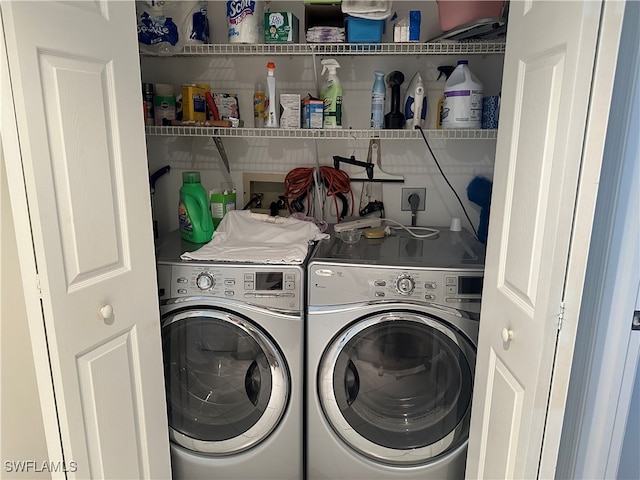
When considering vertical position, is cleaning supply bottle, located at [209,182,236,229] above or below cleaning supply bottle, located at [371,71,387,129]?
below

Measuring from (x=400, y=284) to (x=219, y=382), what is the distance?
819 mm

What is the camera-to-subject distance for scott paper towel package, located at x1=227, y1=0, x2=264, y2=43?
5.76 ft

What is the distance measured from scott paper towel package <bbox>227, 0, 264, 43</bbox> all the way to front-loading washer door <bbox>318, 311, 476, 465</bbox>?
3.93 ft

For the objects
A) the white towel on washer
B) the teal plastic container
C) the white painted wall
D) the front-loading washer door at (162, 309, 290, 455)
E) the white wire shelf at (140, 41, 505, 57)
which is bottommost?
the front-loading washer door at (162, 309, 290, 455)

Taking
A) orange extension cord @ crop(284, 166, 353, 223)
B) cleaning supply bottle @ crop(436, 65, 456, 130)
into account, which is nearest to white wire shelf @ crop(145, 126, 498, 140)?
cleaning supply bottle @ crop(436, 65, 456, 130)

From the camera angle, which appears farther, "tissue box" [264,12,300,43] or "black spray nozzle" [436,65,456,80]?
"black spray nozzle" [436,65,456,80]

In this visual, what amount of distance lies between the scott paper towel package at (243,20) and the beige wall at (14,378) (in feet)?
3.46

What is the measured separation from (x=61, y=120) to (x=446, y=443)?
1647 mm

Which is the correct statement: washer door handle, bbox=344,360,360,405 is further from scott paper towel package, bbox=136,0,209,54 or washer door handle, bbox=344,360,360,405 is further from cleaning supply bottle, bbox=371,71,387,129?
scott paper towel package, bbox=136,0,209,54

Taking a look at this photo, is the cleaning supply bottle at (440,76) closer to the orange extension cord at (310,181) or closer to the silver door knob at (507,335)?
the orange extension cord at (310,181)

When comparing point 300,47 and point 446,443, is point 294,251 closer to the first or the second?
point 300,47

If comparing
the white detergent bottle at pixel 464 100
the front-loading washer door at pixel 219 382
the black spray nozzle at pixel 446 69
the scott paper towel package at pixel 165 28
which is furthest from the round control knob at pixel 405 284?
the scott paper towel package at pixel 165 28

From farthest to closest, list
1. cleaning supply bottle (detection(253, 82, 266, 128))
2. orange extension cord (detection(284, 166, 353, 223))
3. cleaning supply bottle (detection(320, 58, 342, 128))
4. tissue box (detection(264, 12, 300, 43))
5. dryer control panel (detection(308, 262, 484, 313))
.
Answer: orange extension cord (detection(284, 166, 353, 223))
cleaning supply bottle (detection(253, 82, 266, 128))
cleaning supply bottle (detection(320, 58, 342, 128))
tissue box (detection(264, 12, 300, 43))
dryer control panel (detection(308, 262, 484, 313))

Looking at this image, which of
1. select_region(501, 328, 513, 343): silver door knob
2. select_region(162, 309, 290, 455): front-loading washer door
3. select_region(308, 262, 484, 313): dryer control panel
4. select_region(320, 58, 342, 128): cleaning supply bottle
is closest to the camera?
select_region(501, 328, 513, 343): silver door knob
